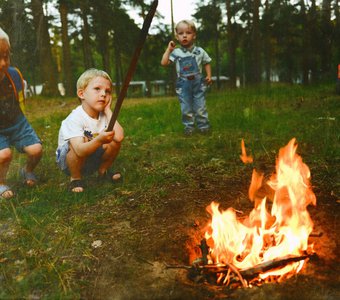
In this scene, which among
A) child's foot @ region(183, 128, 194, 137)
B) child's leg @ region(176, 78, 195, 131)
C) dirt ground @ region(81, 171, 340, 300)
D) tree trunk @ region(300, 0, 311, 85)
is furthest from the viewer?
tree trunk @ region(300, 0, 311, 85)

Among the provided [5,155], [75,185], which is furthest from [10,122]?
[75,185]

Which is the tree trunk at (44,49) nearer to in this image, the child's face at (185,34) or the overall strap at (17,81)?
the overall strap at (17,81)

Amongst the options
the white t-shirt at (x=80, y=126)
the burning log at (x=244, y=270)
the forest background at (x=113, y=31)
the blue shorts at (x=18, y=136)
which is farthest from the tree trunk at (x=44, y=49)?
the burning log at (x=244, y=270)

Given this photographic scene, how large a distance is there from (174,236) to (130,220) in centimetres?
53

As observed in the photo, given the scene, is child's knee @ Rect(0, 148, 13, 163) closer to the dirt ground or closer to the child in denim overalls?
the dirt ground

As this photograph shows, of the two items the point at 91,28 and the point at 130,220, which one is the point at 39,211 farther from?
the point at 91,28

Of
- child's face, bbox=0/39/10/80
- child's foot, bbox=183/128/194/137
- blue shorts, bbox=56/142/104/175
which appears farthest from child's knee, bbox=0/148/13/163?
child's foot, bbox=183/128/194/137

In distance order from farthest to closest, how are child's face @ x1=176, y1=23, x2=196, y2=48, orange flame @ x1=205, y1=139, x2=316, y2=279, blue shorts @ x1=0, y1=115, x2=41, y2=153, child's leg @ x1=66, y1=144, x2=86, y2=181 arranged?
1. child's face @ x1=176, y1=23, x2=196, y2=48
2. blue shorts @ x1=0, y1=115, x2=41, y2=153
3. child's leg @ x1=66, y1=144, x2=86, y2=181
4. orange flame @ x1=205, y1=139, x2=316, y2=279

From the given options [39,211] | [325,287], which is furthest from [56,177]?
[325,287]

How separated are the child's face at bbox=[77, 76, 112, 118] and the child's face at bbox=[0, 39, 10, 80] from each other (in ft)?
2.46

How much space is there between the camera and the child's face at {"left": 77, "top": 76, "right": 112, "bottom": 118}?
11.7ft

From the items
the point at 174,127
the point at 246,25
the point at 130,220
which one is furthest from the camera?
the point at 246,25

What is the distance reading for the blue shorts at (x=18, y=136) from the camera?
3795 mm

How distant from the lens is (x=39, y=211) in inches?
133
